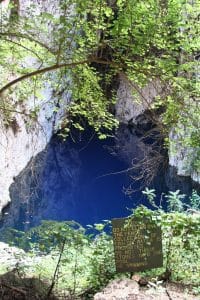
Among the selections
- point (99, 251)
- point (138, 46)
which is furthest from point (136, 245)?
point (138, 46)

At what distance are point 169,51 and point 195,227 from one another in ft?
4.09

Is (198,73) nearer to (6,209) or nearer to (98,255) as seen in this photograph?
(98,255)

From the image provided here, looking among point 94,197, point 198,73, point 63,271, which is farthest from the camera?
point 94,197

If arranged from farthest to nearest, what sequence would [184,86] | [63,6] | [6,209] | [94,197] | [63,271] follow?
1. [94,197]
2. [6,209]
3. [63,271]
4. [184,86]
5. [63,6]

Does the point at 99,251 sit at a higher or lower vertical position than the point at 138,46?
lower

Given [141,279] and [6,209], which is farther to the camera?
[6,209]

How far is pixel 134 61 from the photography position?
2.77 m

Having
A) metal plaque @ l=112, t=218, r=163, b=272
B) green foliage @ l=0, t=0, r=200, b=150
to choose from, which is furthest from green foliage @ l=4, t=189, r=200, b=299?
green foliage @ l=0, t=0, r=200, b=150

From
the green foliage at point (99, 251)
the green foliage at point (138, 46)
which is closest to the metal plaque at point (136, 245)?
the green foliage at point (99, 251)

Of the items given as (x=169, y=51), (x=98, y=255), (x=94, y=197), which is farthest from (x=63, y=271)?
(x=94, y=197)

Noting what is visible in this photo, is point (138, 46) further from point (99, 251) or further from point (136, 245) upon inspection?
point (99, 251)

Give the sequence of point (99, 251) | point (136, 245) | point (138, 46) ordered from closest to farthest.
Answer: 1. point (138, 46)
2. point (136, 245)
3. point (99, 251)

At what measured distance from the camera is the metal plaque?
2.88 metres

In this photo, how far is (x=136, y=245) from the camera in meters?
2.92
